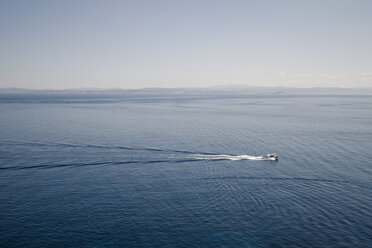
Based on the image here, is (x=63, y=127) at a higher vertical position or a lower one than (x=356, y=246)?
higher

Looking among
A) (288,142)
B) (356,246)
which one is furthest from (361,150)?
(356,246)

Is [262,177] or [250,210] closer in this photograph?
[250,210]

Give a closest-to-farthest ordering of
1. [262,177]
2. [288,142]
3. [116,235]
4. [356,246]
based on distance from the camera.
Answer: [356,246], [116,235], [262,177], [288,142]

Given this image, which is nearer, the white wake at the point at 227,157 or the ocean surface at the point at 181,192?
the ocean surface at the point at 181,192

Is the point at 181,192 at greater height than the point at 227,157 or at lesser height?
lesser

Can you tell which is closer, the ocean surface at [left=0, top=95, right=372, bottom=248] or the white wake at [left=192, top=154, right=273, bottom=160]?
the ocean surface at [left=0, top=95, right=372, bottom=248]

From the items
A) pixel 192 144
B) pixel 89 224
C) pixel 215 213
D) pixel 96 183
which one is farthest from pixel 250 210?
pixel 192 144

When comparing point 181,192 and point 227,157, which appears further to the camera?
point 227,157

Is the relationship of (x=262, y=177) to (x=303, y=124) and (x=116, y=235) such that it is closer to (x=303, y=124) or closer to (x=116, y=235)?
(x=116, y=235)

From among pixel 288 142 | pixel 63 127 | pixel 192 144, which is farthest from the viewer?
pixel 63 127
